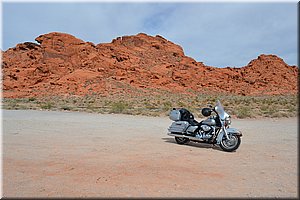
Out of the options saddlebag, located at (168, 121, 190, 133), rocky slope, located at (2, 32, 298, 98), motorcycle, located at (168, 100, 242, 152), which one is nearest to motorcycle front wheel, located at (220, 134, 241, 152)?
motorcycle, located at (168, 100, 242, 152)

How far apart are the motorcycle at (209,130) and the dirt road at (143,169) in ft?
1.02

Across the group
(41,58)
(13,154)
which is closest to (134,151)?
(13,154)

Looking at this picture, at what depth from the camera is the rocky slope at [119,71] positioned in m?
66.4

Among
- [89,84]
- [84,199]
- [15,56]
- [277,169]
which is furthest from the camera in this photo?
[15,56]

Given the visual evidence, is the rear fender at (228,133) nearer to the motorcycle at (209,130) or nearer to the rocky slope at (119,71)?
the motorcycle at (209,130)

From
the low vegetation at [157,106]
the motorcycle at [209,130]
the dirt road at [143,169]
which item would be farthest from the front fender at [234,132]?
the low vegetation at [157,106]

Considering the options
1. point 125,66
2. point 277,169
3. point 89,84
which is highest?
point 125,66

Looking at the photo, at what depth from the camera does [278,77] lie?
9462cm

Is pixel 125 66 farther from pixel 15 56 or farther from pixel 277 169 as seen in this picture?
pixel 277 169

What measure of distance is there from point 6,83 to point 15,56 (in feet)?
55.9

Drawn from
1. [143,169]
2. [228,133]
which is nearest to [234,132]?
[228,133]

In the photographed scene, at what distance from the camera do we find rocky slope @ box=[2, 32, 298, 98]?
218 feet

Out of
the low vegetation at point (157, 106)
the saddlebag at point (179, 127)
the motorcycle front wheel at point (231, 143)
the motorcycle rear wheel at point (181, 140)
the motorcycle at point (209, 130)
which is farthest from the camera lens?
the low vegetation at point (157, 106)

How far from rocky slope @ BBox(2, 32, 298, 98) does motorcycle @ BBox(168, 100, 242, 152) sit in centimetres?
5286
